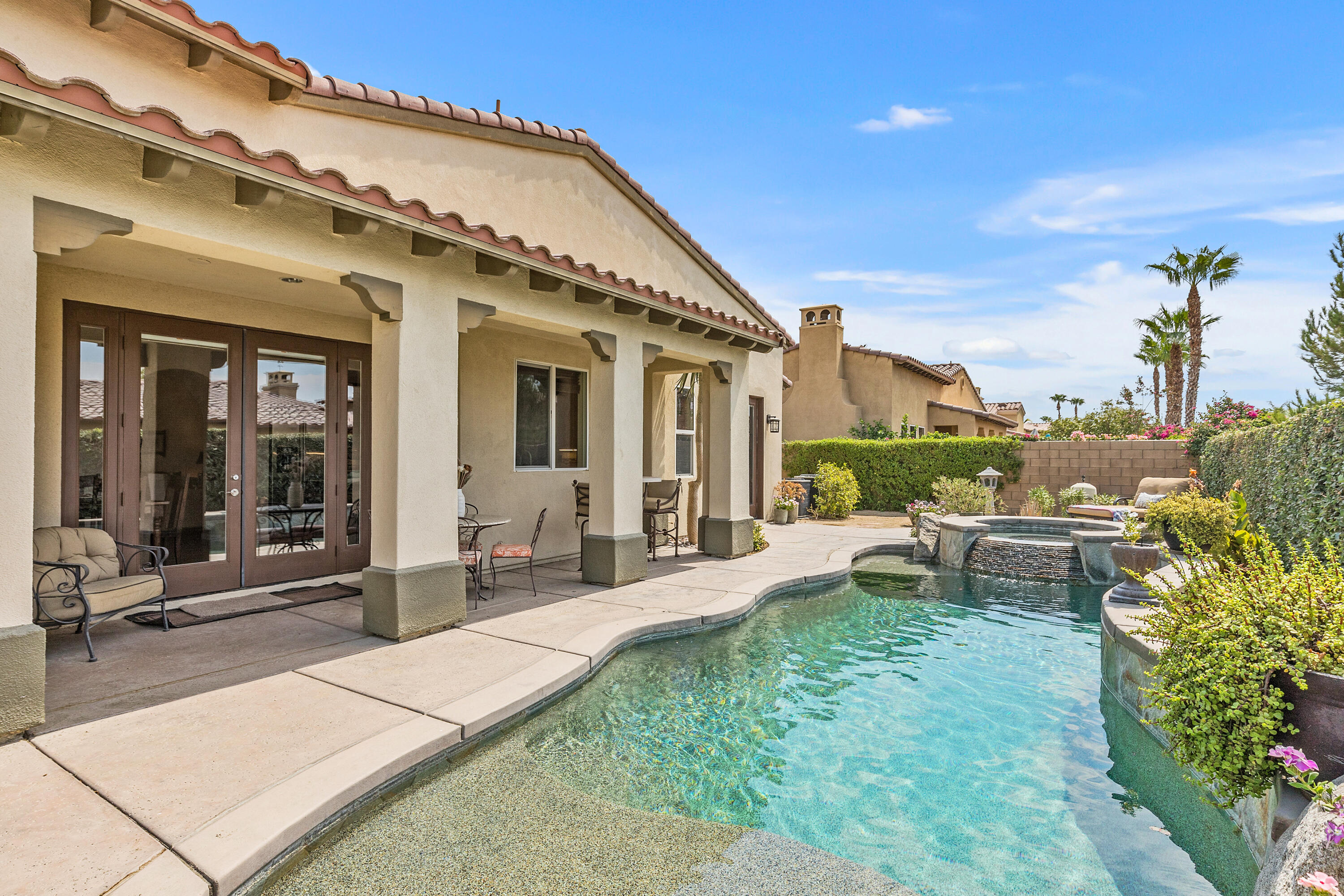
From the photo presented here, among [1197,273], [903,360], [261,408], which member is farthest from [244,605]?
[1197,273]

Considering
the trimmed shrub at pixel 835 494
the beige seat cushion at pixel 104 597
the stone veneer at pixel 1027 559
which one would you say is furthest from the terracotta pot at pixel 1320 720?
the trimmed shrub at pixel 835 494

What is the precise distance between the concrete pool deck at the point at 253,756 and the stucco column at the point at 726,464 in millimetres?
4218

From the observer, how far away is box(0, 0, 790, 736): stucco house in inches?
150

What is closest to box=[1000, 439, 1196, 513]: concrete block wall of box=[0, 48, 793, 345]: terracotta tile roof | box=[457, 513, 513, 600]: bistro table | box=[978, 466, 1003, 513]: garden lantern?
box=[978, 466, 1003, 513]: garden lantern

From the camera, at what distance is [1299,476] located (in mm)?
8117

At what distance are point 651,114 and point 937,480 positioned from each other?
444 inches

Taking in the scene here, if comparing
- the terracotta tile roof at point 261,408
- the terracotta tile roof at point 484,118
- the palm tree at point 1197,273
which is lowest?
the terracotta tile roof at point 261,408

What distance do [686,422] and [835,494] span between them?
5.49 metres

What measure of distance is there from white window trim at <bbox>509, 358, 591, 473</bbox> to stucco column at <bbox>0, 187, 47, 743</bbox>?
5.48 metres

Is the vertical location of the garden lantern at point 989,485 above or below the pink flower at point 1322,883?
above

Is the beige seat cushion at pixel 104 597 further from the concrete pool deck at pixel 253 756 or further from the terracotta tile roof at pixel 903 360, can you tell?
the terracotta tile roof at pixel 903 360

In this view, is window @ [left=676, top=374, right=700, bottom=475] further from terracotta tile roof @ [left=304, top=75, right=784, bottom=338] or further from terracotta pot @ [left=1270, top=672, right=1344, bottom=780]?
terracotta pot @ [left=1270, top=672, right=1344, bottom=780]

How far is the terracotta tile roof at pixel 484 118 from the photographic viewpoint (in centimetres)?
745

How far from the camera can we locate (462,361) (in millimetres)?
8367
